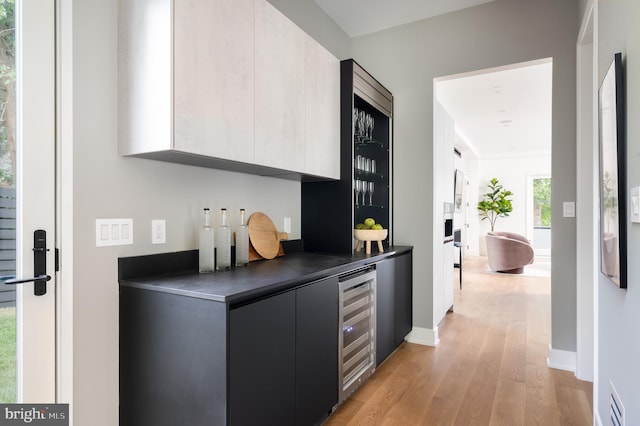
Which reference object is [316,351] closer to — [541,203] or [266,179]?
[266,179]

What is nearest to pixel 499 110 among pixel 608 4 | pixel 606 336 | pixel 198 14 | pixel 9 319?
pixel 608 4

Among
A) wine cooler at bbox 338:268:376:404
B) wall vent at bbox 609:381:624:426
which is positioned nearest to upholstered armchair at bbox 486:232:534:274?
wine cooler at bbox 338:268:376:404

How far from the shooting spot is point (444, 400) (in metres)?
2.27

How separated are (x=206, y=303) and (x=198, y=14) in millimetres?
1219

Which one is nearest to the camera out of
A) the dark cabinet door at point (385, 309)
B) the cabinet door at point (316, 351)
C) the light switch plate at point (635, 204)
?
the light switch plate at point (635, 204)

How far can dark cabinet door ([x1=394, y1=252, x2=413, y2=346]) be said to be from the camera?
9.78 feet

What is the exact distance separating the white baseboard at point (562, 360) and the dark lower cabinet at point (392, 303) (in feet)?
3.57

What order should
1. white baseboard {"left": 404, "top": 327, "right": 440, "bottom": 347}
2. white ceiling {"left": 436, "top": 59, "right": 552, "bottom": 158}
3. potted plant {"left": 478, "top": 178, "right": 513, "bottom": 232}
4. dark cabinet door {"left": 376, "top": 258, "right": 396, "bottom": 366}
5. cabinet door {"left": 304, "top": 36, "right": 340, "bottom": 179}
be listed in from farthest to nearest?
potted plant {"left": 478, "top": 178, "right": 513, "bottom": 232}, white ceiling {"left": 436, "top": 59, "right": 552, "bottom": 158}, white baseboard {"left": 404, "top": 327, "right": 440, "bottom": 347}, dark cabinet door {"left": 376, "top": 258, "right": 396, "bottom": 366}, cabinet door {"left": 304, "top": 36, "right": 340, "bottom": 179}

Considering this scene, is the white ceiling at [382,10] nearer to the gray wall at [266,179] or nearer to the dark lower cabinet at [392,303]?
the gray wall at [266,179]

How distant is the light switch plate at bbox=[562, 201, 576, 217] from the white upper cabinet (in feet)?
6.60

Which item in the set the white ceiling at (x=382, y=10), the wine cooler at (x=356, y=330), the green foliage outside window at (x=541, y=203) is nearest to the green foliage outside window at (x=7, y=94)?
the wine cooler at (x=356, y=330)

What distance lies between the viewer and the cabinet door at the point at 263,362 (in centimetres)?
136

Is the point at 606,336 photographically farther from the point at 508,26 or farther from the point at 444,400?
the point at 508,26

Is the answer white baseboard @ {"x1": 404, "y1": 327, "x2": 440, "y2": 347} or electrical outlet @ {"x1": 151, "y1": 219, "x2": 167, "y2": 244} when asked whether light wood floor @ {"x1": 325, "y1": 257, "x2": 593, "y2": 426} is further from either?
electrical outlet @ {"x1": 151, "y1": 219, "x2": 167, "y2": 244}
